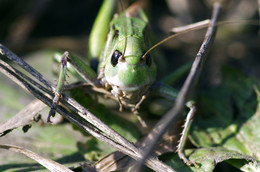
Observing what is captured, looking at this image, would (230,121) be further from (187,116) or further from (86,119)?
(86,119)

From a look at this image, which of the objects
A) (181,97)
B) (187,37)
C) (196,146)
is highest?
(187,37)

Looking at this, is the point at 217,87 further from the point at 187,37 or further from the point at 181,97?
the point at 181,97

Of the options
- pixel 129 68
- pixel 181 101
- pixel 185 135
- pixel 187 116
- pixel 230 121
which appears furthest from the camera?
pixel 230 121

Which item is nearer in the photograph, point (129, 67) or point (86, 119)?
point (86, 119)

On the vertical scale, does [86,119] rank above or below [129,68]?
below

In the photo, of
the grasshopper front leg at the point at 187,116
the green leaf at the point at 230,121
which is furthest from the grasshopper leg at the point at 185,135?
the green leaf at the point at 230,121

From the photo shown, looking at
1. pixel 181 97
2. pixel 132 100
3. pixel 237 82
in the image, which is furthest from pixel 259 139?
pixel 181 97

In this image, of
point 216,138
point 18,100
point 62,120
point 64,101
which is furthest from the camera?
point 18,100

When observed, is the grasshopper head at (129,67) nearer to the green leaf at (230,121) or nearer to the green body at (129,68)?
the green body at (129,68)

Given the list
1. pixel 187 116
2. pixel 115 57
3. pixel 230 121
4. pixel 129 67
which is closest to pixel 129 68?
pixel 129 67

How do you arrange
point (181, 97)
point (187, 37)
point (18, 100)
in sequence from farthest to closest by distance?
point (187, 37) < point (18, 100) < point (181, 97)

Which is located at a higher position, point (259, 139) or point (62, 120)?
point (62, 120)
